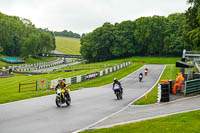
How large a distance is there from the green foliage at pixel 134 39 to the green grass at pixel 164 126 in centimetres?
8127

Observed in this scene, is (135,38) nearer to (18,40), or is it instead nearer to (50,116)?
(18,40)

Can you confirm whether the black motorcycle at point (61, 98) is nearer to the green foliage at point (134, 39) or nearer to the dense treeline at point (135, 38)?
the dense treeline at point (135, 38)

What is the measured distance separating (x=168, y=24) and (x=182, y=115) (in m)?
86.8

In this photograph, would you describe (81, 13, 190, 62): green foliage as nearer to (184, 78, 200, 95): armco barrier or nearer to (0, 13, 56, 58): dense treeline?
(0, 13, 56, 58): dense treeline

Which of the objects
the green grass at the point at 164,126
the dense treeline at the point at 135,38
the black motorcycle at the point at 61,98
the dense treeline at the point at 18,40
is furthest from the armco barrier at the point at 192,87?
the dense treeline at the point at 18,40

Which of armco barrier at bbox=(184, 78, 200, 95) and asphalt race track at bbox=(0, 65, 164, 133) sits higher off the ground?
armco barrier at bbox=(184, 78, 200, 95)

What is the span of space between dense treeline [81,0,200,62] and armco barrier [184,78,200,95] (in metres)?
71.1

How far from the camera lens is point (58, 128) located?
406 inches

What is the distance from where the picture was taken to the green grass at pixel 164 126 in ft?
29.1

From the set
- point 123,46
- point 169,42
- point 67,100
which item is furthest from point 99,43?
point 67,100

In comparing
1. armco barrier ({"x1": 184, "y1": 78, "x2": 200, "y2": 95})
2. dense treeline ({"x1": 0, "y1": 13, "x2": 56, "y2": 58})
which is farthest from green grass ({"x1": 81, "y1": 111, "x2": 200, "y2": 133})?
dense treeline ({"x1": 0, "y1": 13, "x2": 56, "y2": 58})

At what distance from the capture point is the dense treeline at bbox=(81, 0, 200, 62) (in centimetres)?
9162

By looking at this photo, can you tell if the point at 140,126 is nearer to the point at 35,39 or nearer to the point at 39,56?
the point at 35,39

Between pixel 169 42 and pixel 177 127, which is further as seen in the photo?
pixel 169 42
